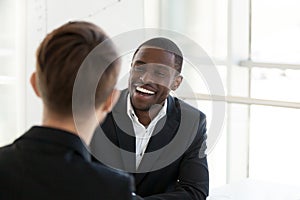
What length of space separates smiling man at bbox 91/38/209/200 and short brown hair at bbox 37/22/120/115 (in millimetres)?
873

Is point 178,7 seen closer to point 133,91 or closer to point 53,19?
point 53,19

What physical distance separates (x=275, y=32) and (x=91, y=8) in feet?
3.71

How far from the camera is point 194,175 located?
2.01 meters

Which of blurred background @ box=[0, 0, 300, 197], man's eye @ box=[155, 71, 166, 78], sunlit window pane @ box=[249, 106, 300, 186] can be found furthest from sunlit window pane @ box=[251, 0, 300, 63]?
man's eye @ box=[155, 71, 166, 78]

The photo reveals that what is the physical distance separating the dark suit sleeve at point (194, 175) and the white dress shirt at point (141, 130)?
143 millimetres

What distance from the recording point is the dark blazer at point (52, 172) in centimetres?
108

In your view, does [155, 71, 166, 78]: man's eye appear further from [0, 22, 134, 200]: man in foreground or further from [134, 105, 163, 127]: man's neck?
[0, 22, 134, 200]: man in foreground

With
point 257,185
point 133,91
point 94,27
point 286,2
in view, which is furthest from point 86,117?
point 286,2

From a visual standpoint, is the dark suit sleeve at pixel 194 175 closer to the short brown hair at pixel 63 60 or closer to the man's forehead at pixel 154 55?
the man's forehead at pixel 154 55

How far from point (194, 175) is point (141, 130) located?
24 cm

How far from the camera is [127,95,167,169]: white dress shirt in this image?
202cm

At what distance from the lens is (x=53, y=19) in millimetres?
3389

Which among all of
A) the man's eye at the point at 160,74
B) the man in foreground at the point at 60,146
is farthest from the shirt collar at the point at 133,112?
the man in foreground at the point at 60,146

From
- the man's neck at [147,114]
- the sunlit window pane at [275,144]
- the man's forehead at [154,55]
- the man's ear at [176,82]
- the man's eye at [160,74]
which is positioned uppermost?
the man's forehead at [154,55]
